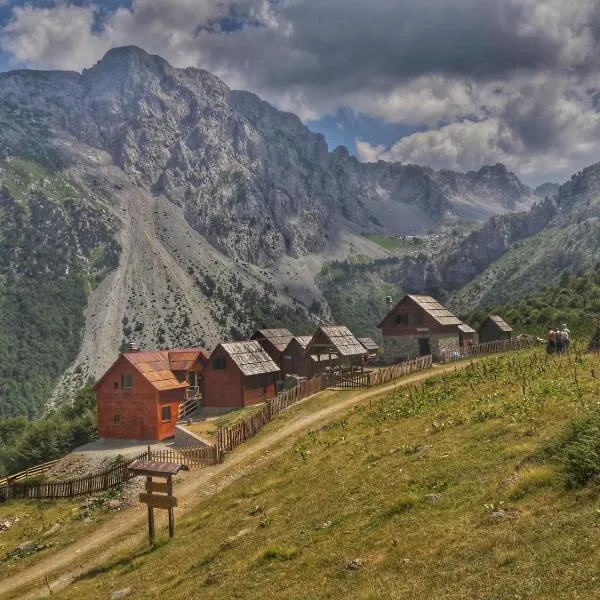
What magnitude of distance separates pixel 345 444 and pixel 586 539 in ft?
53.4

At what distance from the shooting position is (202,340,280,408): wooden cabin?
219 feet

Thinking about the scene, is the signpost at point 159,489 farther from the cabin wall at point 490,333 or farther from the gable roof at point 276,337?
the cabin wall at point 490,333

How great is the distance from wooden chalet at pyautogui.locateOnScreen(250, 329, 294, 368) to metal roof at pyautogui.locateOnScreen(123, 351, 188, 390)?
1666 centimetres

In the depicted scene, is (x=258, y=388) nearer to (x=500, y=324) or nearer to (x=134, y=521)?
(x=134, y=521)

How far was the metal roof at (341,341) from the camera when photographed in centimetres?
6838

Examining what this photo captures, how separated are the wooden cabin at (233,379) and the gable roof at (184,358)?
1871 millimetres

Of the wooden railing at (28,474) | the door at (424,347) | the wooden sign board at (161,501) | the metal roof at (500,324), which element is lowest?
the wooden railing at (28,474)

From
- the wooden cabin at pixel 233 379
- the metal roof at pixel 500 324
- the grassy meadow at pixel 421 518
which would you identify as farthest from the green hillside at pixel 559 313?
the grassy meadow at pixel 421 518

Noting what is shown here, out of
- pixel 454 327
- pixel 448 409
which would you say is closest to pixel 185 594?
pixel 448 409

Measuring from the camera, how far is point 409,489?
15.3 m

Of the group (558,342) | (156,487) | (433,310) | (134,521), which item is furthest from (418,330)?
(156,487)

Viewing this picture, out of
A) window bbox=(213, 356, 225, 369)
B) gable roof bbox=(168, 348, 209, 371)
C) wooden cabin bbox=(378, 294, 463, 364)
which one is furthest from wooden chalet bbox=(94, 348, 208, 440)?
wooden cabin bbox=(378, 294, 463, 364)

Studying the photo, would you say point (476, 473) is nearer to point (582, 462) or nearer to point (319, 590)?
point (582, 462)

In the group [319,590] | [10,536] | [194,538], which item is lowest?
[10,536]
